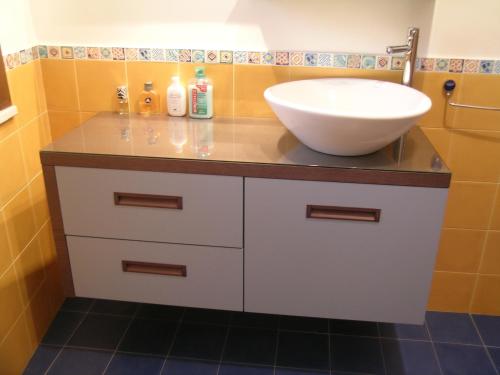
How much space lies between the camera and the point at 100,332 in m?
1.94

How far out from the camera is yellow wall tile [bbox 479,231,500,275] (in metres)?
1.93

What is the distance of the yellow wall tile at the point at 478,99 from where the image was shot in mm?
1725

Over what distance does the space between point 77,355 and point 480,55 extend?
1736 millimetres

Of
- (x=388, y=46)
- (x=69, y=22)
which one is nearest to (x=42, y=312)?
(x=69, y=22)

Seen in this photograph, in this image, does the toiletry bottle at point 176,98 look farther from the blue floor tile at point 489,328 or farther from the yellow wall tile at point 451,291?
the blue floor tile at point 489,328

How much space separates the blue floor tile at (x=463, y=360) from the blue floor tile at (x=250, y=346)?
2.01 feet

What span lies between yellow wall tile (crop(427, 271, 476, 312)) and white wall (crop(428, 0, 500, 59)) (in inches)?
33.8

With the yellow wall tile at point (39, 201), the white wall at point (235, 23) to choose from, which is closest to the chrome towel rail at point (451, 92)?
the white wall at point (235, 23)

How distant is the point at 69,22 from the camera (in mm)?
1780

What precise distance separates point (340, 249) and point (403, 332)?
0.69m

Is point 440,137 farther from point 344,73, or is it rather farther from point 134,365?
point 134,365

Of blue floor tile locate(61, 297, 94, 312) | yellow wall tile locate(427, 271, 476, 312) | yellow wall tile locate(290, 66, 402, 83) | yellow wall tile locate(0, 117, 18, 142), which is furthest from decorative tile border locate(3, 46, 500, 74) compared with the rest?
blue floor tile locate(61, 297, 94, 312)

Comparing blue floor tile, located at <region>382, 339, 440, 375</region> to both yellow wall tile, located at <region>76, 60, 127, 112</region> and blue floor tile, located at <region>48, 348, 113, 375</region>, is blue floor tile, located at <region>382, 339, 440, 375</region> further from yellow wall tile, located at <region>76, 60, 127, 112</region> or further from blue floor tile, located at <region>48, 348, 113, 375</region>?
yellow wall tile, located at <region>76, 60, 127, 112</region>

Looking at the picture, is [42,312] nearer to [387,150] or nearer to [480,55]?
[387,150]
